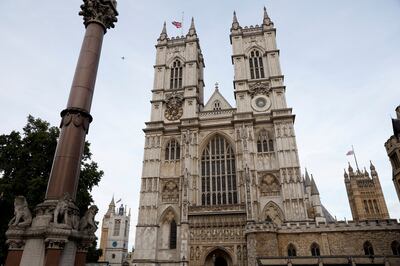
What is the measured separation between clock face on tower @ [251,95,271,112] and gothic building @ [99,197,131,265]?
51292 mm

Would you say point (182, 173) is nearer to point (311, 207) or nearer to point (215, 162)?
point (215, 162)

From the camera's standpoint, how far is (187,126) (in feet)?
105

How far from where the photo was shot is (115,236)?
7206cm

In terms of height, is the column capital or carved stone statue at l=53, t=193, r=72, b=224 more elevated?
the column capital

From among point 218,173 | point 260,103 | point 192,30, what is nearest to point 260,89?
point 260,103

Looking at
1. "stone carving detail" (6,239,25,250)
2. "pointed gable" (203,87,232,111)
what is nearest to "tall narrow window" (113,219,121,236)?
"pointed gable" (203,87,232,111)

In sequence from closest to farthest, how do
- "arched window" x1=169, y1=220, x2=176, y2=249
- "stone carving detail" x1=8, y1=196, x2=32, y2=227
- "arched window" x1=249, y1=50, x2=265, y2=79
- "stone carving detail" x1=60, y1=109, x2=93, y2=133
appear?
1. "stone carving detail" x1=8, y1=196, x2=32, y2=227
2. "stone carving detail" x1=60, y1=109, x2=93, y2=133
3. "arched window" x1=169, y1=220, x2=176, y2=249
4. "arched window" x1=249, y1=50, x2=265, y2=79

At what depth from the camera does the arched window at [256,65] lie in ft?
113

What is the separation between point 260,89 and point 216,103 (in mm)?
5422

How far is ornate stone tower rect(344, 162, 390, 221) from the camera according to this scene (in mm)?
62062

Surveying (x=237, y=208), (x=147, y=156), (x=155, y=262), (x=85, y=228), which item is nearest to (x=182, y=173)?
(x=147, y=156)

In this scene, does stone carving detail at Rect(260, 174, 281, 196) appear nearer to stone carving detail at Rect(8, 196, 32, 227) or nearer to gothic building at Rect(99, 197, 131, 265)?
stone carving detail at Rect(8, 196, 32, 227)

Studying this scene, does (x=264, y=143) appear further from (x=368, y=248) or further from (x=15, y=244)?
(x=15, y=244)

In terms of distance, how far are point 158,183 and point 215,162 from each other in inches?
245
